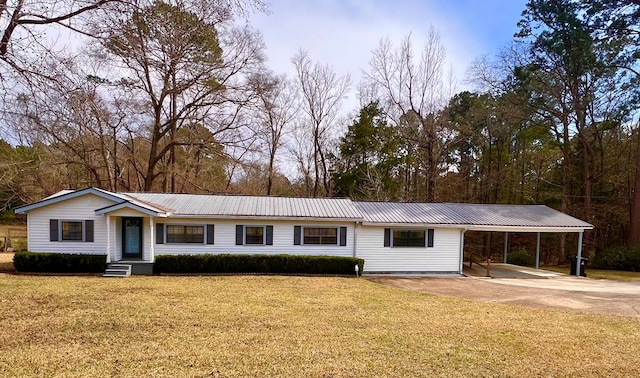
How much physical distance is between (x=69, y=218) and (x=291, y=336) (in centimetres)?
1219

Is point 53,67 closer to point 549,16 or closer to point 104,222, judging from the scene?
point 104,222

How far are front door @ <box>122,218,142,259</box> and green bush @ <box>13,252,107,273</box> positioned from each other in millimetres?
1066

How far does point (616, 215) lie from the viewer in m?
23.2

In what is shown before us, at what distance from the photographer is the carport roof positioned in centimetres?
1570

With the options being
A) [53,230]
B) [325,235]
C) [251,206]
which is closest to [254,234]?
[251,206]

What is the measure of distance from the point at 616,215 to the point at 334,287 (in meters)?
21.7

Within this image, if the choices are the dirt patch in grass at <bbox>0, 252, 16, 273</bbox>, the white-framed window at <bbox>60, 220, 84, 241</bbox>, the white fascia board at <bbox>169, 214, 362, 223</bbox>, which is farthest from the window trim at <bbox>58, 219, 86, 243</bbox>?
the white fascia board at <bbox>169, 214, 362, 223</bbox>

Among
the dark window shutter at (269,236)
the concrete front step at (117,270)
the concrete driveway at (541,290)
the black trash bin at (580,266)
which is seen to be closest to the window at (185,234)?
the concrete front step at (117,270)

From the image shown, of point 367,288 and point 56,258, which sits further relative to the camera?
point 56,258

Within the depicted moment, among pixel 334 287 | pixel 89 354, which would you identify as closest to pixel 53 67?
pixel 89 354

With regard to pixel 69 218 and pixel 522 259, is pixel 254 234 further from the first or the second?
pixel 522 259

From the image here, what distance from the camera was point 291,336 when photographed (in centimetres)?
670

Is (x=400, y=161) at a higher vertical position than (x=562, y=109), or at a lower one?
lower

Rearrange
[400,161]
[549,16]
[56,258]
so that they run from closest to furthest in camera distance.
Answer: [56,258] → [549,16] → [400,161]
